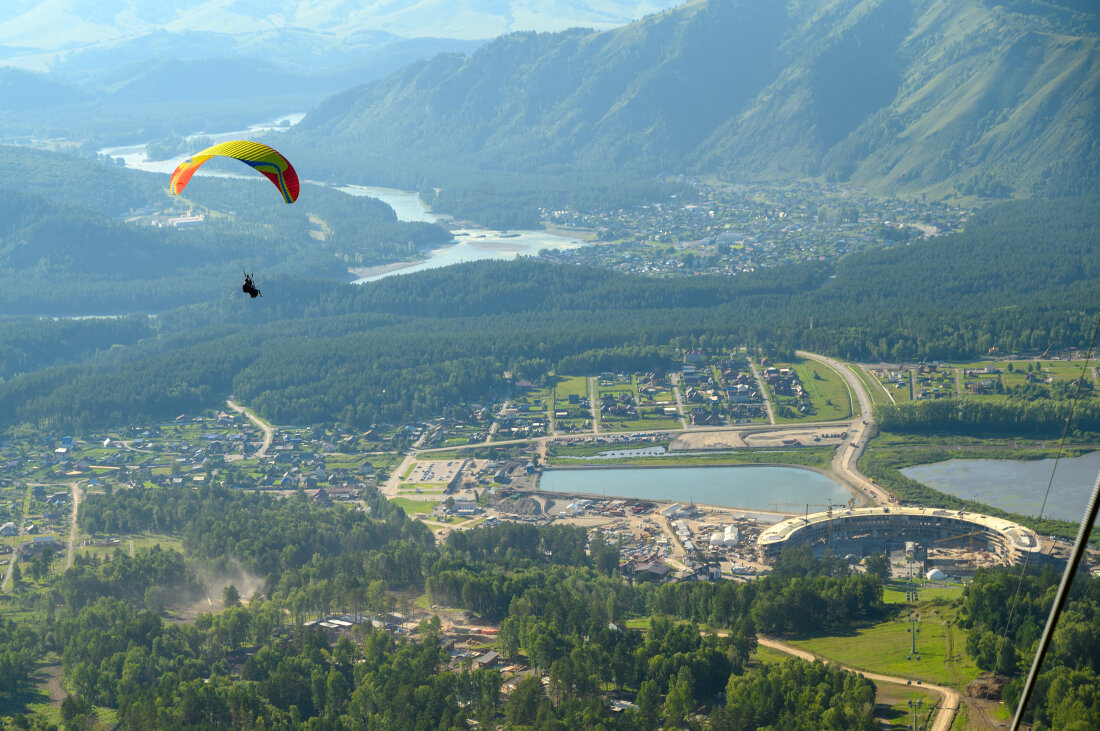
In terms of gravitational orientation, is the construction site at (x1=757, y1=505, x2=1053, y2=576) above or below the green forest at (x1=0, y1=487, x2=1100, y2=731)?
above

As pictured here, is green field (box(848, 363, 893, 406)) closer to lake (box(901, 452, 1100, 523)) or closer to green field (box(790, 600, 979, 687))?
lake (box(901, 452, 1100, 523))

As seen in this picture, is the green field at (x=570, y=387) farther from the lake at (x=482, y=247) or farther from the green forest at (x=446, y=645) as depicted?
the lake at (x=482, y=247)

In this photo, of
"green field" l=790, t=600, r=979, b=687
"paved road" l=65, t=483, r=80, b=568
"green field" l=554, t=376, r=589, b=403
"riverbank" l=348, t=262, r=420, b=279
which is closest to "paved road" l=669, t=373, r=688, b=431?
"green field" l=554, t=376, r=589, b=403

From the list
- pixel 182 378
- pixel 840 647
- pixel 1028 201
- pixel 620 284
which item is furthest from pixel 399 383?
pixel 1028 201

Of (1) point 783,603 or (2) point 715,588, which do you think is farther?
(2) point 715,588

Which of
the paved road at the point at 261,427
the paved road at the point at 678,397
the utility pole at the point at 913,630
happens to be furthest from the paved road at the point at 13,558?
the utility pole at the point at 913,630

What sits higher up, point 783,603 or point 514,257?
point 514,257

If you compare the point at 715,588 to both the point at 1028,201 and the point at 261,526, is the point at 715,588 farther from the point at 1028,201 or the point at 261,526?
the point at 1028,201
